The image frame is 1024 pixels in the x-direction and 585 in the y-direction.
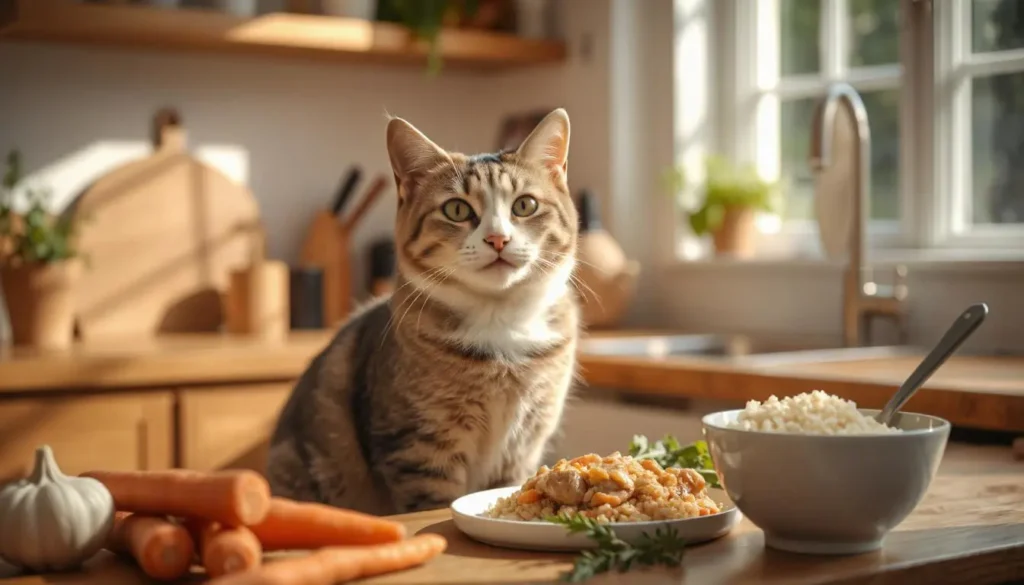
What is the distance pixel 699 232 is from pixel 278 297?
1188 mm

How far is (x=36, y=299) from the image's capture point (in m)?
2.83

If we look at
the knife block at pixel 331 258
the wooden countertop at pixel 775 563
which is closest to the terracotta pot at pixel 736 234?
the knife block at pixel 331 258

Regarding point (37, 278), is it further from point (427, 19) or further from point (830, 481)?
point (830, 481)

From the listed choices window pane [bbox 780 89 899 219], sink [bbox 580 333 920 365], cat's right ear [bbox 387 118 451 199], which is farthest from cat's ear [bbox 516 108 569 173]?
window pane [bbox 780 89 899 219]

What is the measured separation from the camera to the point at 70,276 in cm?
288

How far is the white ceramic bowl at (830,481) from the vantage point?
3.23 feet

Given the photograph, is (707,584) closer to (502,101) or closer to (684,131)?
(684,131)

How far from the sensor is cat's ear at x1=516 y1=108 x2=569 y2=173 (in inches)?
62.9

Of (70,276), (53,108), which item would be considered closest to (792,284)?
(70,276)

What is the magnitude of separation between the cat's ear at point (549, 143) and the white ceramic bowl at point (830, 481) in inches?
26.4

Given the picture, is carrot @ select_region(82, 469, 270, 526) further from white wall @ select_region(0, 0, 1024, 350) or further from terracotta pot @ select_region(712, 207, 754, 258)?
terracotta pot @ select_region(712, 207, 754, 258)

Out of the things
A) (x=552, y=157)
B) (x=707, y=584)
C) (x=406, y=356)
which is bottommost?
(x=707, y=584)

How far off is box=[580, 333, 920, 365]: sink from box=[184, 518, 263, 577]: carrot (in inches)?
66.2

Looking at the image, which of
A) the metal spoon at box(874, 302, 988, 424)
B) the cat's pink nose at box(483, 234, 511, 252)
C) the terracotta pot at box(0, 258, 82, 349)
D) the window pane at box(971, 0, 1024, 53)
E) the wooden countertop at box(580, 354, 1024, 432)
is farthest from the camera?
the terracotta pot at box(0, 258, 82, 349)
